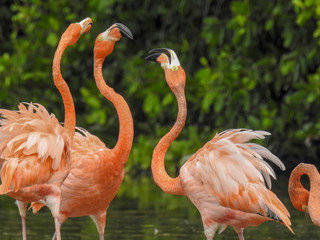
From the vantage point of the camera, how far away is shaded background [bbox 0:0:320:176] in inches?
443

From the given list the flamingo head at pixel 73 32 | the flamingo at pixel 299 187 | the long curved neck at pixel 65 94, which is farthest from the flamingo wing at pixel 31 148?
the flamingo at pixel 299 187

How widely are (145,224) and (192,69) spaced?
5.62 meters

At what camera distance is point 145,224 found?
7934mm

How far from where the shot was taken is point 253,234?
739 cm

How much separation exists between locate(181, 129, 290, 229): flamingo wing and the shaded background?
4912 mm

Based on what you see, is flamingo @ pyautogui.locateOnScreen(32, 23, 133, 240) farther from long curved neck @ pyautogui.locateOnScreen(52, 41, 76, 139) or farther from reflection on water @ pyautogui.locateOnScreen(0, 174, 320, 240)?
reflection on water @ pyautogui.locateOnScreen(0, 174, 320, 240)

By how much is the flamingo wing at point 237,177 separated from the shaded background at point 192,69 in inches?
193

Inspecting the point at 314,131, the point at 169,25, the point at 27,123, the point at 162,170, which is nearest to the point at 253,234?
the point at 162,170

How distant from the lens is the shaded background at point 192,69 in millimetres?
11242

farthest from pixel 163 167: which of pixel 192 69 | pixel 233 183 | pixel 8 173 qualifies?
pixel 192 69

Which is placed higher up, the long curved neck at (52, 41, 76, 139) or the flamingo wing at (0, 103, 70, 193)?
the long curved neck at (52, 41, 76, 139)

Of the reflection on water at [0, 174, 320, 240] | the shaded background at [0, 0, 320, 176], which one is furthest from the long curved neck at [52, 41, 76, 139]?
the shaded background at [0, 0, 320, 176]

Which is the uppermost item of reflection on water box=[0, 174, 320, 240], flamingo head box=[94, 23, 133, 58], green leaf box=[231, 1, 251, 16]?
green leaf box=[231, 1, 251, 16]

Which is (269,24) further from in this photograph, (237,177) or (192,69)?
(237,177)
